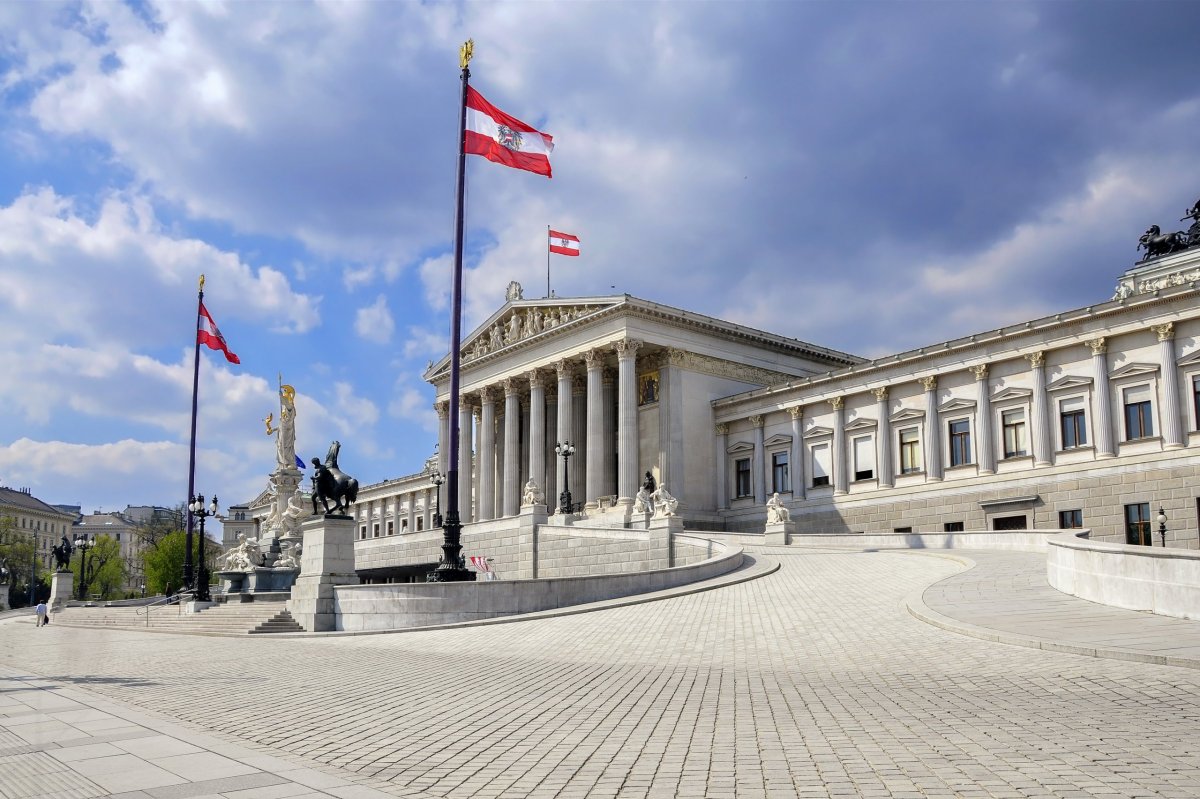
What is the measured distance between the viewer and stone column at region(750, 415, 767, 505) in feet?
204

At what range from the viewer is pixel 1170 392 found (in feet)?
140

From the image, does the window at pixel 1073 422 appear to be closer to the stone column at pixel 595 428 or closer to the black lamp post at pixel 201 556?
the stone column at pixel 595 428

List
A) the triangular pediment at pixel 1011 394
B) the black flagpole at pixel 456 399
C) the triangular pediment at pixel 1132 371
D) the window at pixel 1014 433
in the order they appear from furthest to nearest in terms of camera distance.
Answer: the window at pixel 1014 433 < the triangular pediment at pixel 1011 394 < the triangular pediment at pixel 1132 371 < the black flagpole at pixel 456 399

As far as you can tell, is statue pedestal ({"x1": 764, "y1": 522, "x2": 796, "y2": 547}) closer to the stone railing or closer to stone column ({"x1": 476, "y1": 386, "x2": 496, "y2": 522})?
the stone railing

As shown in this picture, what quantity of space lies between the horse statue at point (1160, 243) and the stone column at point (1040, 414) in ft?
114

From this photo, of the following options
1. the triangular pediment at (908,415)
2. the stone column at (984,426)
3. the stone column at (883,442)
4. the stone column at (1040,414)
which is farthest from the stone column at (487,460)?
the stone column at (1040,414)

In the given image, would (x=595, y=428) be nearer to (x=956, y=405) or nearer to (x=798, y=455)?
(x=798, y=455)

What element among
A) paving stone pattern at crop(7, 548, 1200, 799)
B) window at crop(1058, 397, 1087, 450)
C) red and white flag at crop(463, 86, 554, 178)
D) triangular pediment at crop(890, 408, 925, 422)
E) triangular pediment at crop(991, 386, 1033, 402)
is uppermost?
red and white flag at crop(463, 86, 554, 178)

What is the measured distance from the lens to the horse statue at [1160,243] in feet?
244

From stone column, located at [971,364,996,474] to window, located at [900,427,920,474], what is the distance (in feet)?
12.8

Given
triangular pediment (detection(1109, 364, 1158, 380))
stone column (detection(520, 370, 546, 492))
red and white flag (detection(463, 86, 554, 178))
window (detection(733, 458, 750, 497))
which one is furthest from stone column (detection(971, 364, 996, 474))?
stone column (detection(520, 370, 546, 492))

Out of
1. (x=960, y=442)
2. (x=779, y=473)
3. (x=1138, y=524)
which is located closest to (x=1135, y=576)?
(x=1138, y=524)

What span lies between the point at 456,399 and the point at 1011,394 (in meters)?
30.1

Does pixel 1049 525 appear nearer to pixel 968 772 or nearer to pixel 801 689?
pixel 801 689
